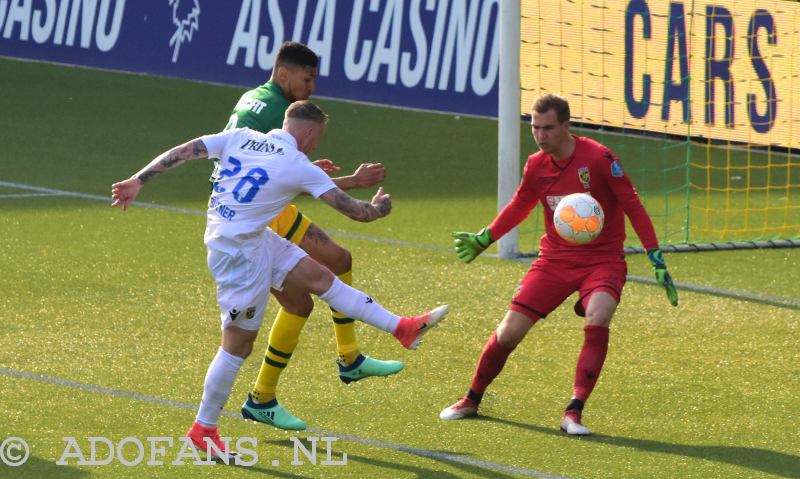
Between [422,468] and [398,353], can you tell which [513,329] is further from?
[398,353]

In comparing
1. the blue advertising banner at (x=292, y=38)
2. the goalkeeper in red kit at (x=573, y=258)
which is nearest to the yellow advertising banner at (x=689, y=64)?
the blue advertising banner at (x=292, y=38)

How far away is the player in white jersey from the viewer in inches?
280

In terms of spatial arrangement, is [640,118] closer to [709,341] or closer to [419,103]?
[419,103]

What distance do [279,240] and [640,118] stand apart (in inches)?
350

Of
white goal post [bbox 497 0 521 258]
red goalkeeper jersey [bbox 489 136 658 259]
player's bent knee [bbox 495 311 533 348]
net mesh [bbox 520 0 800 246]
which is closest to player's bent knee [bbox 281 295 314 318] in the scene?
player's bent knee [bbox 495 311 533 348]

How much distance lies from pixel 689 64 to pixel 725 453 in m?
8.26

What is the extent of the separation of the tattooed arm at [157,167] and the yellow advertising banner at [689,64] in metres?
7.99

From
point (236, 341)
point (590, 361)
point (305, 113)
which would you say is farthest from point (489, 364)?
point (305, 113)

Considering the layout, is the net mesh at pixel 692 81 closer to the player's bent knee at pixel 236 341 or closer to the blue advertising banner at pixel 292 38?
the blue advertising banner at pixel 292 38

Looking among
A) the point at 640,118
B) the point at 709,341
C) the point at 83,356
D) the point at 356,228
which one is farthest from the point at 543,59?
the point at 83,356

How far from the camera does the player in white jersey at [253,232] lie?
7105 mm

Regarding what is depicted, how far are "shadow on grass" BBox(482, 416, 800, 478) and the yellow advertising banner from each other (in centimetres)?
767

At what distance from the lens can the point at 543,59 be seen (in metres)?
14.4

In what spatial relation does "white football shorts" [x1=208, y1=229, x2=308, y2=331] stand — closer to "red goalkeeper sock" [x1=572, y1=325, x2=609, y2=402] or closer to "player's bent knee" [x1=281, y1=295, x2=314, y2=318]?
"player's bent knee" [x1=281, y1=295, x2=314, y2=318]
